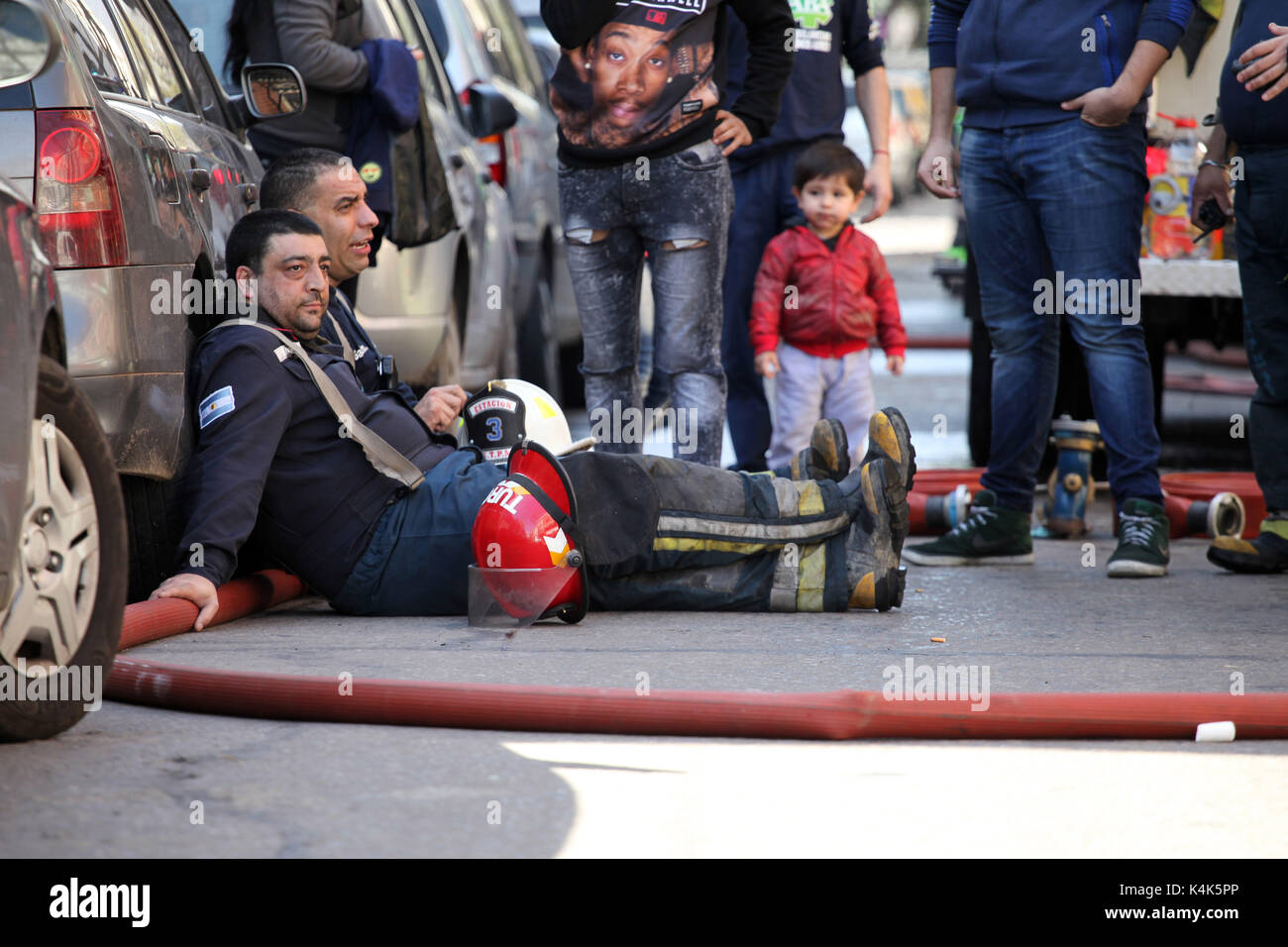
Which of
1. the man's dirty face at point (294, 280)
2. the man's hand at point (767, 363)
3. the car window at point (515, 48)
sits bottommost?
the man's hand at point (767, 363)

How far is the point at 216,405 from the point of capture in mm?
4285

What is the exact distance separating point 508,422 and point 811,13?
256 centimetres

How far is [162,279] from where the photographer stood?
13.3ft

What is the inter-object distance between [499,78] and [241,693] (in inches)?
251

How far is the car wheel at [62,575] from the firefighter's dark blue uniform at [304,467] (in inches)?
35.1

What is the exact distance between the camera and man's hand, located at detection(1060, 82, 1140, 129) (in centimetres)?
513

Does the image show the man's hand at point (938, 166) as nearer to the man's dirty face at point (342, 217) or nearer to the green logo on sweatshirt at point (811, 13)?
the green logo on sweatshirt at point (811, 13)

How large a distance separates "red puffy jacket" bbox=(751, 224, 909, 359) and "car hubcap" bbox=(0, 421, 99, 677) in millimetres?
3691

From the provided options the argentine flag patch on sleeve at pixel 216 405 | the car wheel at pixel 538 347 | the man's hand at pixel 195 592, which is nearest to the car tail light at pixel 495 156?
the car wheel at pixel 538 347

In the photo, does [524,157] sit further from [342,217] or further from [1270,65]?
[1270,65]

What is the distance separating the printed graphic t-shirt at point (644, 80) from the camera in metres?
5.49
